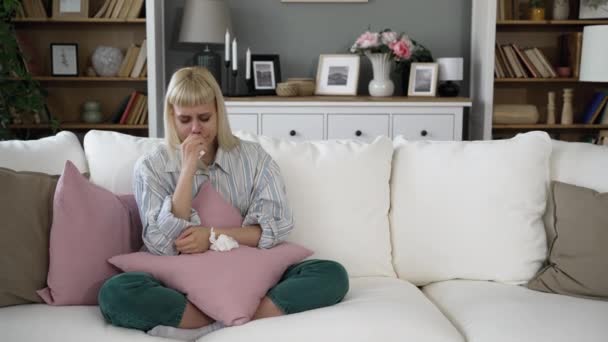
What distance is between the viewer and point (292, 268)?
205cm

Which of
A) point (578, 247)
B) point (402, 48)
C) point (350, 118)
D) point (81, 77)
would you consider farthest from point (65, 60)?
point (578, 247)

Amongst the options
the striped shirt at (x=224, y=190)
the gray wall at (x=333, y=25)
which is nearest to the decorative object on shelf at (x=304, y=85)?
the gray wall at (x=333, y=25)

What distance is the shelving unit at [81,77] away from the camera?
4.45 m

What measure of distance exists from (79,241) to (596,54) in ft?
6.28

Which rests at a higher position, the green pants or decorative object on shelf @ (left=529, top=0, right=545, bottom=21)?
decorative object on shelf @ (left=529, top=0, right=545, bottom=21)

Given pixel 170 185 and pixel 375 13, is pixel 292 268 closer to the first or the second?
pixel 170 185

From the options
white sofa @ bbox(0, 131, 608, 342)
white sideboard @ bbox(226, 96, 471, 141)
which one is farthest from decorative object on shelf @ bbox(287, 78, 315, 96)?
white sofa @ bbox(0, 131, 608, 342)

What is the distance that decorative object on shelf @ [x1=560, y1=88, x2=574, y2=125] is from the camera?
446cm

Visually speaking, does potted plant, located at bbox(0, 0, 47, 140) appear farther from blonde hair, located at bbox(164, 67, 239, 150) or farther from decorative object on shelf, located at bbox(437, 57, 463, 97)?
decorative object on shelf, located at bbox(437, 57, 463, 97)

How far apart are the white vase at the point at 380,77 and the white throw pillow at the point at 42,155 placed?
93.2 inches

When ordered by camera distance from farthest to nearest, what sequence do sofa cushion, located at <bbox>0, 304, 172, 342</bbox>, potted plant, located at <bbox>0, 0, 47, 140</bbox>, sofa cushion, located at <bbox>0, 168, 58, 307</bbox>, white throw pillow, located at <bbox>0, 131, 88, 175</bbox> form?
potted plant, located at <bbox>0, 0, 47, 140</bbox> < white throw pillow, located at <bbox>0, 131, 88, 175</bbox> < sofa cushion, located at <bbox>0, 168, 58, 307</bbox> < sofa cushion, located at <bbox>0, 304, 172, 342</bbox>

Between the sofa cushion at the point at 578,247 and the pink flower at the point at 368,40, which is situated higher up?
the pink flower at the point at 368,40

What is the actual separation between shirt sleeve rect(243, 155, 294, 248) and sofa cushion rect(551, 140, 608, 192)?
2.83 feet

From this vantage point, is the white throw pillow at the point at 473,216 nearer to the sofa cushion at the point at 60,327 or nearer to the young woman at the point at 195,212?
the young woman at the point at 195,212
